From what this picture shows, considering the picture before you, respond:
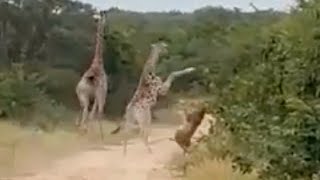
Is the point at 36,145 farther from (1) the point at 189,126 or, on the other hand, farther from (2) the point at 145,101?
(1) the point at 189,126

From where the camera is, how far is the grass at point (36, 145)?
509 inches

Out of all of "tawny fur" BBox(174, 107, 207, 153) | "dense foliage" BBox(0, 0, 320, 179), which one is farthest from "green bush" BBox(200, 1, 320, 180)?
"tawny fur" BBox(174, 107, 207, 153)

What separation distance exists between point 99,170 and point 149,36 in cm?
1742

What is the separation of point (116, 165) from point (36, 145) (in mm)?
2655

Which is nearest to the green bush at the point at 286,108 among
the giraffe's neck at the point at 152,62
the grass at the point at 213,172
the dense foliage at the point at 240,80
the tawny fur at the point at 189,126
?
the dense foliage at the point at 240,80

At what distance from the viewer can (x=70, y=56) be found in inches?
1032

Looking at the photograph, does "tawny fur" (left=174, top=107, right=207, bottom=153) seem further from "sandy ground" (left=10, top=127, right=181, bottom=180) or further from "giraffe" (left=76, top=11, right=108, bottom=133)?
"giraffe" (left=76, top=11, right=108, bottom=133)

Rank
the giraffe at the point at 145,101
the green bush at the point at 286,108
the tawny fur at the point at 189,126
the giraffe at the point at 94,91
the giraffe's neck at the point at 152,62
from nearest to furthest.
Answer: the green bush at the point at 286,108, the tawny fur at the point at 189,126, the giraffe at the point at 145,101, the giraffe's neck at the point at 152,62, the giraffe at the point at 94,91

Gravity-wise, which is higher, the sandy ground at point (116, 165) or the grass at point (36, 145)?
the sandy ground at point (116, 165)

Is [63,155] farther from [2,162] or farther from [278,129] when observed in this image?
[278,129]

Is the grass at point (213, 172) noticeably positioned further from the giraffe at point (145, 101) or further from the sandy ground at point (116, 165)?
the giraffe at point (145, 101)

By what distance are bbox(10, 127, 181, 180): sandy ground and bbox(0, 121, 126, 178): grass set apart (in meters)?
0.31

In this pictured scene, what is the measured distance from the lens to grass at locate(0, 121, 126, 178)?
12922 millimetres

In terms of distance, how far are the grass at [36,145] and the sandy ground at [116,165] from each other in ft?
1.01
